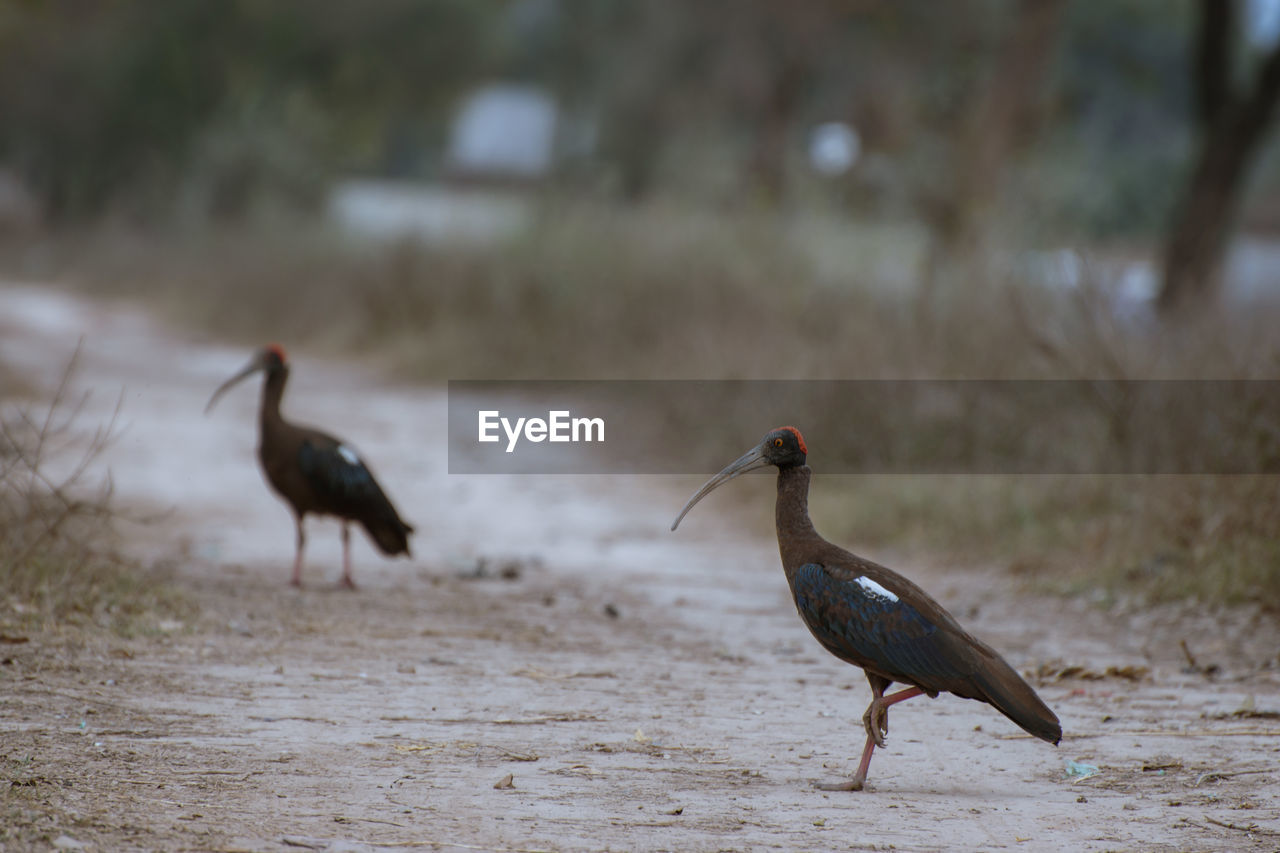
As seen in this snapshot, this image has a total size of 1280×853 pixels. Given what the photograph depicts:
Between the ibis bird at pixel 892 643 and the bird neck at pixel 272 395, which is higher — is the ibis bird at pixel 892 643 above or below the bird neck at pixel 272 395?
below

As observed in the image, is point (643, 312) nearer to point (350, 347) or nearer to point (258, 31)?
point (350, 347)

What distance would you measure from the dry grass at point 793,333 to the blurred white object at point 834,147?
7.61 metres

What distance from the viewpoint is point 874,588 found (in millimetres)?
5031

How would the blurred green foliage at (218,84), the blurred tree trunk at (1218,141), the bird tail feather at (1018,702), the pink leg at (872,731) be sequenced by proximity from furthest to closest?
the blurred green foliage at (218,84), the blurred tree trunk at (1218,141), the pink leg at (872,731), the bird tail feather at (1018,702)

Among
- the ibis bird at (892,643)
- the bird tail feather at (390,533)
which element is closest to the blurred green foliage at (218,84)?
the bird tail feather at (390,533)

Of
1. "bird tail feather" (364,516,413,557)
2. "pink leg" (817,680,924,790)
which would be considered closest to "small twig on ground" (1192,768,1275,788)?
"pink leg" (817,680,924,790)

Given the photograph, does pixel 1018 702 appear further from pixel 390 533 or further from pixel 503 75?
pixel 503 75

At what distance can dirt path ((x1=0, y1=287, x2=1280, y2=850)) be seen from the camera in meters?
4.47

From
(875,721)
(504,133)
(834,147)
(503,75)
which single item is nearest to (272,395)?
(875,721)

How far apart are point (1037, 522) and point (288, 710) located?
6261 millimetres

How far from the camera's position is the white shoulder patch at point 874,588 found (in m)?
5.00

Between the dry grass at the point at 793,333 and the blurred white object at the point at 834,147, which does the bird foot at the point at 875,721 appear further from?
the blurred white object at the point at 834,147

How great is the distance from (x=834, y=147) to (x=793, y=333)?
20229 mm

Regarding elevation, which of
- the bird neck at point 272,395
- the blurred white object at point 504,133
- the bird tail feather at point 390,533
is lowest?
the bird tail feather at point 390,533
